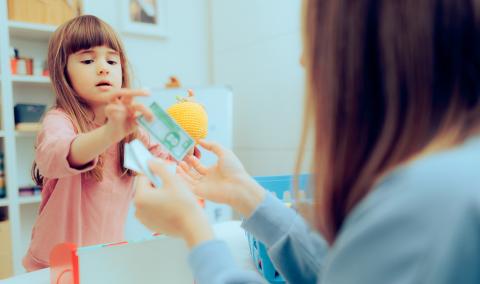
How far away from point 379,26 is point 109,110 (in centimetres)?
40

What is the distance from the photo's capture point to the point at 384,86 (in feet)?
1.10

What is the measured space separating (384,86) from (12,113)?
161cm

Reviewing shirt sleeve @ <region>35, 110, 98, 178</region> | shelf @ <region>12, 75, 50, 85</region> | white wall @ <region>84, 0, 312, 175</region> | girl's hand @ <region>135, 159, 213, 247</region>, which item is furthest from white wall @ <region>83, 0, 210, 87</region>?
girl's hand @ <region>135, 159, 213, 247</region>

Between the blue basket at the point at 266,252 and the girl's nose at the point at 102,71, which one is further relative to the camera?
the girl's nose at the point at 102,71

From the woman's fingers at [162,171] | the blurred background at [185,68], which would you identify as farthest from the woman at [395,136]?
the blurred background at [185,68]

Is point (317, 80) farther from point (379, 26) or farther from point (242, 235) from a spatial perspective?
point (242, 235)

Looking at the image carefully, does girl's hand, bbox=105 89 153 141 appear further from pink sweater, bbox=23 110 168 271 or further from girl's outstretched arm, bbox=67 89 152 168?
pink sweater, bbox=23 110 168 271

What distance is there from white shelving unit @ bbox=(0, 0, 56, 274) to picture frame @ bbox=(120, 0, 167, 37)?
0.42 metres

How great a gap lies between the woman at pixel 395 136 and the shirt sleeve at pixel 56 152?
0.38 meters

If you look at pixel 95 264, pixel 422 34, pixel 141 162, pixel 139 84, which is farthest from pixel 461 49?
pixel 139 84

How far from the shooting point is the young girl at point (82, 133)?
837 millimetres

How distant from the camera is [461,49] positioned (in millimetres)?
317

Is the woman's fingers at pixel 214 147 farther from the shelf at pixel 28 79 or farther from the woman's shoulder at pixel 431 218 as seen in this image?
the shelf at pixel 28 79

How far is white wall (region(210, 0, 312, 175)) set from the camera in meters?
1.83
